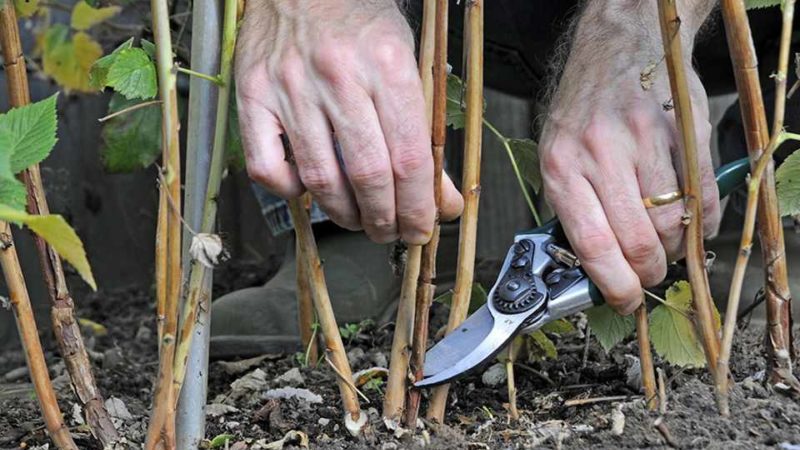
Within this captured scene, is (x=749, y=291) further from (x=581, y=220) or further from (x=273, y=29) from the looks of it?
(x=273, y=29)

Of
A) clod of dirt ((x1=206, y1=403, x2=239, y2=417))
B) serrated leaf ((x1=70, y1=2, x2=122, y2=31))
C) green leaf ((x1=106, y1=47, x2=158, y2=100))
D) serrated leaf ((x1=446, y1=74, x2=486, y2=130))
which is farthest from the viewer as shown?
serrated leaf ((x1=70, y1=2, x2=122, y2=31))

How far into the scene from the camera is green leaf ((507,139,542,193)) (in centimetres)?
120

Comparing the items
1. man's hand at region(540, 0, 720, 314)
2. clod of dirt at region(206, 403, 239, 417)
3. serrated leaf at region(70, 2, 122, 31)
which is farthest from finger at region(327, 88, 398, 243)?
serrated leaf at region(70, 2, 122, 31)

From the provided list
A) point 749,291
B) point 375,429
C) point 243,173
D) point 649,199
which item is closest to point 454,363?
point 375,429

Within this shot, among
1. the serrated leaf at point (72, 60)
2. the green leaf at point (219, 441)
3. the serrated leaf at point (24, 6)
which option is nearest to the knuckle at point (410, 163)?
the green leaf at point (219, 441)

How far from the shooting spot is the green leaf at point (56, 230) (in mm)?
646

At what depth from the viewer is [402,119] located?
0.98 metres

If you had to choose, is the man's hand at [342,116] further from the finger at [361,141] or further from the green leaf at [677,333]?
the green leaf at [677,333]

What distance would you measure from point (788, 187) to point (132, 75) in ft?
2.11

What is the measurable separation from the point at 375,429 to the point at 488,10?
3.49ft

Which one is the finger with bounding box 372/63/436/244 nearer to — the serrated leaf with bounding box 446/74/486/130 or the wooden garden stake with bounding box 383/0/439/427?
the wooden garden stake with bounding box 383/0/439/427

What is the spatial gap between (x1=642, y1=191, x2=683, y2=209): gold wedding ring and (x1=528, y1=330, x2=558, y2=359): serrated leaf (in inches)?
11.2

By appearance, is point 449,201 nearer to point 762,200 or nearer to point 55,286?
point 762,200

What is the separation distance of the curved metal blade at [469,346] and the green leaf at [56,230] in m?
0.46
